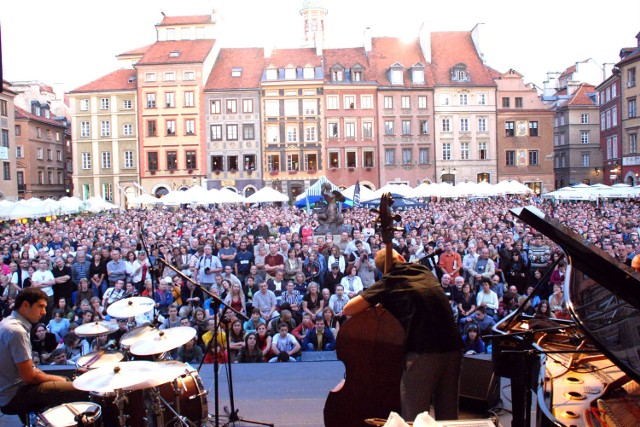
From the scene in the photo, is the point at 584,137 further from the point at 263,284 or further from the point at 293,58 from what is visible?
the point at 263,284

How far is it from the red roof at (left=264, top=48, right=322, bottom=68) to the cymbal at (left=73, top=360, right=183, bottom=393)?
4379 centimetres

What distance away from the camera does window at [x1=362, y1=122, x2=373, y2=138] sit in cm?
4653

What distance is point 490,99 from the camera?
47.1m

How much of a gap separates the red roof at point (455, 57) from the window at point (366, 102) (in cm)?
570

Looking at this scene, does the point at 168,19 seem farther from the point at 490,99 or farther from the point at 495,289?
the point at 495,289

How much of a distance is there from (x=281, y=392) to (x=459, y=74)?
44.3 metres

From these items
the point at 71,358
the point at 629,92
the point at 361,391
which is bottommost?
the point at 71,358

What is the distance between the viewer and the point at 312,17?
72.1m

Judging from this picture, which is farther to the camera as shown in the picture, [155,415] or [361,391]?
[155,415]

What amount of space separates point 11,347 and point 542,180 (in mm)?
48151

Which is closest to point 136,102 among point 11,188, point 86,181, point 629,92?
point 86,181

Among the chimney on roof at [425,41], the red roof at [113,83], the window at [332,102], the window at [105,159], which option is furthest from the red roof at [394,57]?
the window at [105,159]

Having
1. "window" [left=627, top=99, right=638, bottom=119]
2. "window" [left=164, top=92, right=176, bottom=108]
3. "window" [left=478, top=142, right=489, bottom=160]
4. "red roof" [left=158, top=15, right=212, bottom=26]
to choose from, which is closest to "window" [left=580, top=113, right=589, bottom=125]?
"window" [left=627, top=99, right=638, bottom=119]

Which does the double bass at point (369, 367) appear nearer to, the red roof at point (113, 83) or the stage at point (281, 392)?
the stage at point (281, 392)
